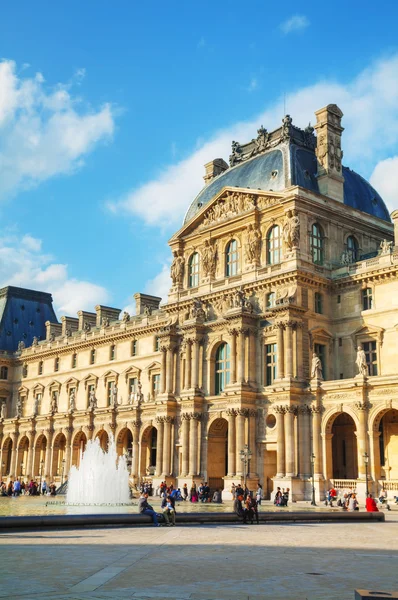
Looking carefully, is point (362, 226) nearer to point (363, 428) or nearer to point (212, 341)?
point (212, 341)

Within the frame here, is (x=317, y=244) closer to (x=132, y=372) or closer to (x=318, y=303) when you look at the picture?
(x=318, y=303)

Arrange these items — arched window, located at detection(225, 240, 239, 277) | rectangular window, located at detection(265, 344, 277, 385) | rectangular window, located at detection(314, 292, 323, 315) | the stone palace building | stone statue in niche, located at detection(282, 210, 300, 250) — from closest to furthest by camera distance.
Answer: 1. the stone palace building
2. rectangular window, located at detection(265, 344, 277, 385)
3. stone statue in niche, located at detection(282, 210, 300, 250)
4. rectangular window, located at detection(314, 292, 323, 315)
5. arched window, located at detection(225, 240, 239, 277)

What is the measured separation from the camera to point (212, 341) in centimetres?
5950

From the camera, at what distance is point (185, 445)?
5872 centimetres

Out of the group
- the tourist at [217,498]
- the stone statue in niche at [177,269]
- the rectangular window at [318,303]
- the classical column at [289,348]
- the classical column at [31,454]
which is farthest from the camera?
the classical column at [31,454]

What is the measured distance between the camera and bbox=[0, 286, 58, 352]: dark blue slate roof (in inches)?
3846

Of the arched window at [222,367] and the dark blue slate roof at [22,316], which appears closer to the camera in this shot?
the arched window at [222,367]

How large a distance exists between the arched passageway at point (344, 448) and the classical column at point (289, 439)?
3.96 meters

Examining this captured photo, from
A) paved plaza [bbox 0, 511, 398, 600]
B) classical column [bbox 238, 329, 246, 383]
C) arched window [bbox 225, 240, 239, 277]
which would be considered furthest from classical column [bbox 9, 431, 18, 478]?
paved plaza [bbox 0, 511, 398, 600]

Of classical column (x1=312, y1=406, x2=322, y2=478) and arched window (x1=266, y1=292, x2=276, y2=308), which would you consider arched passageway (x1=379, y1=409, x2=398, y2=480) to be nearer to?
classical column (x1=312, y1=406, x2=322, y2=478)

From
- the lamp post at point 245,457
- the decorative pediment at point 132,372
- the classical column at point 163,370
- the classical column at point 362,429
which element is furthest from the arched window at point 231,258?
the decorative pediment at point 132,372

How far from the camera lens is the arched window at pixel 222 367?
58438 millimetres

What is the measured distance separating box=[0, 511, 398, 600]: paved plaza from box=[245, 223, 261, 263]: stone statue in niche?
1364 inches

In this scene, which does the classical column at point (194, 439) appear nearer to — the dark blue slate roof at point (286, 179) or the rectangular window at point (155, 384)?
the rectangular window at point (155, 384)
